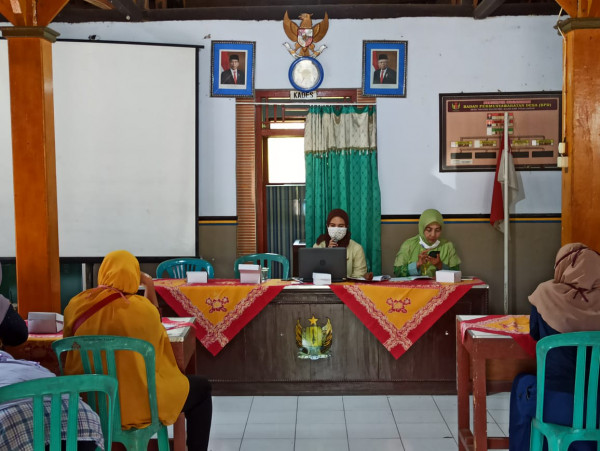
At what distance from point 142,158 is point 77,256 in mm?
1207

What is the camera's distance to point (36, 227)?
3.99 m

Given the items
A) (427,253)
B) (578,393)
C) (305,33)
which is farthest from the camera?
(305,33)

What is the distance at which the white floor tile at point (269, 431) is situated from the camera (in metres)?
3.93

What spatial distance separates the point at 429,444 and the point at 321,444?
648mm

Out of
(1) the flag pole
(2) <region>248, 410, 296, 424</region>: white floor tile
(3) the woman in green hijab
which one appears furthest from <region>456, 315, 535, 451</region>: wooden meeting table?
(1) the flag pole

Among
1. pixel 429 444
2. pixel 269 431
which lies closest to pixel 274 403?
pixel 269 431

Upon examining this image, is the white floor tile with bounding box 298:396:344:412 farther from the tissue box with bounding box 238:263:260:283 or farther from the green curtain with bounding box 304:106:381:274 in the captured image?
the green curtain with bounding box 304:106:381:274

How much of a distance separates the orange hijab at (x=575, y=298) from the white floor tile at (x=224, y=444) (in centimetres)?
199

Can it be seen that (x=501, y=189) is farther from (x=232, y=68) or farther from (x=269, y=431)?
(x=269, y=431)

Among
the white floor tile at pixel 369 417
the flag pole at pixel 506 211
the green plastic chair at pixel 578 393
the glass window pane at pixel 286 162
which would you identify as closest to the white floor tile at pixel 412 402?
the white floor tile at pixel 369 417

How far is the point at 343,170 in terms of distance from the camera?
632cm

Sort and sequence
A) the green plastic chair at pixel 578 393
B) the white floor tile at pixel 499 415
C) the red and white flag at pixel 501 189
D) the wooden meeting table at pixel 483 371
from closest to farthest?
1. the green plastic chair at pixel 578 393
2. the wooden meeting table at pixel 483 371
3. the white floor tile at pixel 499 415
4. the red and white flag at pixel 501 189

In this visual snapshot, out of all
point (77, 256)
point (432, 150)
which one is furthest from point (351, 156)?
point (77, 256)

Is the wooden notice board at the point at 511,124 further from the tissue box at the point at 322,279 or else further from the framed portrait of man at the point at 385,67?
the tissue box at the point at 322,279
